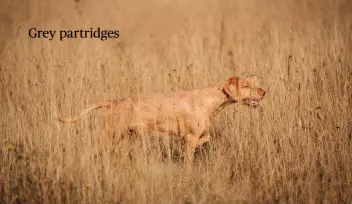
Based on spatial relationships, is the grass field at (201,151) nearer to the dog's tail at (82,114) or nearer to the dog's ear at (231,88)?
the dog's tail at (82,114)

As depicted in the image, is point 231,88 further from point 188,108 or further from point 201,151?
point 201,151

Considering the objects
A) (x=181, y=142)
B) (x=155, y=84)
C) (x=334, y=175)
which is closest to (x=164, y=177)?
(x=181, y=142)

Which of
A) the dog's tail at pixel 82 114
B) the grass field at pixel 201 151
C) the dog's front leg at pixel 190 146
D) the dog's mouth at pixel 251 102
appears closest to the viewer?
the grass field at pixel 201 151

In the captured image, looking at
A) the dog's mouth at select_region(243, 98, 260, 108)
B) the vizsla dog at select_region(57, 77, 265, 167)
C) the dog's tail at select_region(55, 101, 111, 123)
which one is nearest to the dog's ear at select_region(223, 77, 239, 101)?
the vizsla dog at select_region(57, 77, 265, 167)

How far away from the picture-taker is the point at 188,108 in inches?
184

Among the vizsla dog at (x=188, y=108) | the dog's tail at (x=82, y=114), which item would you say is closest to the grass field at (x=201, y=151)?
the dog's tail at (x=82, y=114)

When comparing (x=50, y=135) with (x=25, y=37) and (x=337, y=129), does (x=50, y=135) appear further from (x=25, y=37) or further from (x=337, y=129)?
(x=25, y=37)

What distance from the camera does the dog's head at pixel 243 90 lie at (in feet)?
14.9

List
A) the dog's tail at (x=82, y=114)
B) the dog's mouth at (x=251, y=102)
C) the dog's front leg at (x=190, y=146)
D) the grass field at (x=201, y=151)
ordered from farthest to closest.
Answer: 1. the dog's mouth at (x=251, y=102)
2. the dog's front leg at (x=190, y=146)
3. the dog's tail at (x=82, y=114)
4. the grass field at (x=201, y=151)

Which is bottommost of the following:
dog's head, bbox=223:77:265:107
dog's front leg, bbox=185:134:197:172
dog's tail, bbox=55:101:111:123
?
dog's front leg, bbox=185:134:197:172

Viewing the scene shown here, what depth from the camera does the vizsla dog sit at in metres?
4.45

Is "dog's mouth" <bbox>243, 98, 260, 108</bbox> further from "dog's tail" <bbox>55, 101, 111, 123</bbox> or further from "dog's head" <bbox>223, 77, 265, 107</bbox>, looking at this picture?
"dog's tail" <bbox>55, 101, 111, 123</bbox>

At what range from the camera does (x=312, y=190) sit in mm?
3561

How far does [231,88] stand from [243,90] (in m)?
0.14
